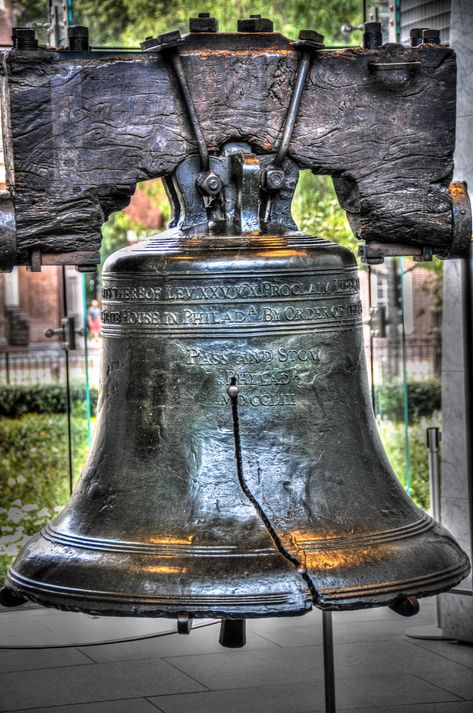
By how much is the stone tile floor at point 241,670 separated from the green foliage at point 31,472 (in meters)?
1.04

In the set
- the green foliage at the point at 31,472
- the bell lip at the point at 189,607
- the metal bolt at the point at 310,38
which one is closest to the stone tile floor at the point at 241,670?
the green foliage at the point at 31,472

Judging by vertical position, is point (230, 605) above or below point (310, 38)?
below

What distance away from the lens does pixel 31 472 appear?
8.67m

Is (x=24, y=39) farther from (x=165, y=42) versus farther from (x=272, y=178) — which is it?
(x=272, y=178)

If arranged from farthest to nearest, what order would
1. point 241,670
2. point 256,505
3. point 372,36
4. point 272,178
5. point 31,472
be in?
point 31,472, point 241,670, point 372,36, point 272,178, point 256,505

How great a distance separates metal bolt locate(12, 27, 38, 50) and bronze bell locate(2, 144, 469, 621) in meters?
0.52

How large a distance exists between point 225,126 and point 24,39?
1.92 feet

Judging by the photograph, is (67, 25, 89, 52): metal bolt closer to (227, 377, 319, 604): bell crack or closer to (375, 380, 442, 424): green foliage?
(227, 377, 319, 604): bell crack

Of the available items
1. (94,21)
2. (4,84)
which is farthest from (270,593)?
(94,21)

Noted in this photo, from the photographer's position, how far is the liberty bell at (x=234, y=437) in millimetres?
3393

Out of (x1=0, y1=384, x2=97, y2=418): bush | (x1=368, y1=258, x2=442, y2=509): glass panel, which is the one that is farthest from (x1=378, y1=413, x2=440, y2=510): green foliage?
(x1=0, y1=384, x2=97, y2=418): bush

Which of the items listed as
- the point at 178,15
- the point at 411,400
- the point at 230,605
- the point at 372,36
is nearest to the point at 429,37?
the point at 372,36

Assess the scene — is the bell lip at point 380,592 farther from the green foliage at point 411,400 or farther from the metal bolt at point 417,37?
the green foliage at point 411,400

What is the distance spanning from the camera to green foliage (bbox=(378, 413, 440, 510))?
28.5 feet
